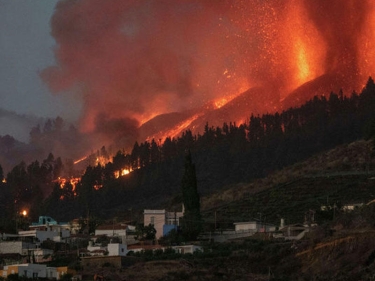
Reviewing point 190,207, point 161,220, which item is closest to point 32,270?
point 190,207

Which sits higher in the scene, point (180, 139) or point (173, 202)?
point (180, 139)

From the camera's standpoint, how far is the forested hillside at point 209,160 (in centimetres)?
13300

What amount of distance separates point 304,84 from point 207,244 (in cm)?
10289

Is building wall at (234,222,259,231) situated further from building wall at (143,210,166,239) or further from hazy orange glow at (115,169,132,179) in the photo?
hazy orange glow at (115,169,132,179)

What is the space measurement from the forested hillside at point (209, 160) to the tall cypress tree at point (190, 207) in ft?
71.4

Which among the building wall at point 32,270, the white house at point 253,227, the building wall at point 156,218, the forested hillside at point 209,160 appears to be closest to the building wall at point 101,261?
the building wall at point 32,270

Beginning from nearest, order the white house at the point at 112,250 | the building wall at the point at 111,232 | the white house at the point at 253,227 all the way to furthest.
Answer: the white house at the point at 112,250 < the white house at the point at 253,227 < the building wall at the point at 111,232

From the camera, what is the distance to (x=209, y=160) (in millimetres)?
142750

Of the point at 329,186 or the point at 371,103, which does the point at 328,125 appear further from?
the point at 329,186

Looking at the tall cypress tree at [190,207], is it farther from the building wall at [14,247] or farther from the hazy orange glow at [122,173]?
the hazy orange glow at [122,173]

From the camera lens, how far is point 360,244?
6812cm

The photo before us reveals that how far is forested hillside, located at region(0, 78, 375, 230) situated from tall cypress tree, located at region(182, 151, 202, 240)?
21.8m

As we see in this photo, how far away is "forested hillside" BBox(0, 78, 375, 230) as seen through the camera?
436 ft

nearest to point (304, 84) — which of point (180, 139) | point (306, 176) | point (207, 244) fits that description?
point (180, 139)
